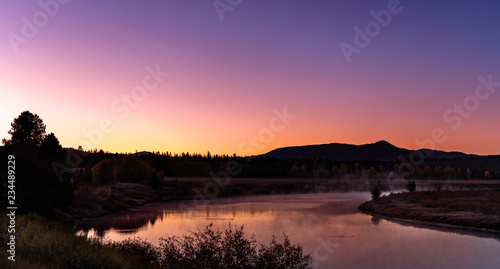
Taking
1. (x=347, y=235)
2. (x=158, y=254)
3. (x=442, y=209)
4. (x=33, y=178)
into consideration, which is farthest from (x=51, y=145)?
(x=442, y=209)

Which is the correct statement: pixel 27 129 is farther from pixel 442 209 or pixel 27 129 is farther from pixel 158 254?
pixel 442 209

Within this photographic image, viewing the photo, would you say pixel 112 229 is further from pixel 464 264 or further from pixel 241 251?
pixel 464 264

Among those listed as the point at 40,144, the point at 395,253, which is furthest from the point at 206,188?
the point at 395,253

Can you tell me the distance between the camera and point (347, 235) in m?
41.3

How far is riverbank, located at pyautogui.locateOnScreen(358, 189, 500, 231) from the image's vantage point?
4722 cm

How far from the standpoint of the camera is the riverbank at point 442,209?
155ft

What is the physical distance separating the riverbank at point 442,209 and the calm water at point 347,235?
3.24m

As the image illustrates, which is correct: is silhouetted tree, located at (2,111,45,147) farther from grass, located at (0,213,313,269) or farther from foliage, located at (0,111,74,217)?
grass, located at (0,213,313,269)

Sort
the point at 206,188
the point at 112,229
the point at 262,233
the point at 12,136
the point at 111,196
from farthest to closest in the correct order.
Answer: the point at 206,188 → the point at 111,196 → the point at 12,136 → the point at 112,229 → the point at 262,233

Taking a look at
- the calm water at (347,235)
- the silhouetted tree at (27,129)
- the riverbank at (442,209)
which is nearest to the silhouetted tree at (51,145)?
the silhouetted tree at (27,129)

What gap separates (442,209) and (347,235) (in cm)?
2236

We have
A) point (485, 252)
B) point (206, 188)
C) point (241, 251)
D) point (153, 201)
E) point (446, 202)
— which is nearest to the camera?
point (241, 251)

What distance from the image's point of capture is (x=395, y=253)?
108ft

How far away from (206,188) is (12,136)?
7179 centimetres
